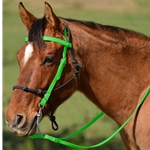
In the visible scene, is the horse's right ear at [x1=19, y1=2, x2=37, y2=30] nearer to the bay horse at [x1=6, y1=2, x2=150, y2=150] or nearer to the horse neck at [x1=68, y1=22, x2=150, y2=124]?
the bay horse at [x1=6, y1=2, x2=150, y2=150]

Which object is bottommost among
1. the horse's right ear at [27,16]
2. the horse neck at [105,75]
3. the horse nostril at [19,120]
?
the horse nostril at [19,120]

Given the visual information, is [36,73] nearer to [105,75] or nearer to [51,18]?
[51,18]

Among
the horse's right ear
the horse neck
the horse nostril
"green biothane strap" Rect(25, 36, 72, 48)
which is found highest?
the horse's right ear

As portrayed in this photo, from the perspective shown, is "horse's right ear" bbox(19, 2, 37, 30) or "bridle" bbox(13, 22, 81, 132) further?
"horse's right ear" bbox(19, 2, 37, 30)

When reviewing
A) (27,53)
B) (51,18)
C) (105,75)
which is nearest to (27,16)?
(51,18)

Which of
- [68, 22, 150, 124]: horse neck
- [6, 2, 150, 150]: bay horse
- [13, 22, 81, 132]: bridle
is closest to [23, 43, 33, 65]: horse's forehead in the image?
[6, 2, 150, 150]: bay horse

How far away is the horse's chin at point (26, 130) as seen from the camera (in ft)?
9.70

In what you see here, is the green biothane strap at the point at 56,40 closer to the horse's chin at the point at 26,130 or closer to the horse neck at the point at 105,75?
the horse neck at the point at 105,75

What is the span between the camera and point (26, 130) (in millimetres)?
3002

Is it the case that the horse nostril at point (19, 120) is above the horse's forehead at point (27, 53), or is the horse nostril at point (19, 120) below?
below

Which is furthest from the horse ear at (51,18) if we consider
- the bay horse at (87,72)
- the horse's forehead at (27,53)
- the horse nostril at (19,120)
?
the horse nostril at (19,120)

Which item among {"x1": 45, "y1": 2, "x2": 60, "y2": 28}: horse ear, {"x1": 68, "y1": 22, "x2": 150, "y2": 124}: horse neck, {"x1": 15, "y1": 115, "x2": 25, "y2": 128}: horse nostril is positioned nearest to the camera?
{"x1": 15, "y1": 115, "x2": 25, "y2": 128}: horse nostril

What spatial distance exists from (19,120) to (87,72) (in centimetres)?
67

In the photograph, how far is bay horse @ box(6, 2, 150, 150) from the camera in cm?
299
